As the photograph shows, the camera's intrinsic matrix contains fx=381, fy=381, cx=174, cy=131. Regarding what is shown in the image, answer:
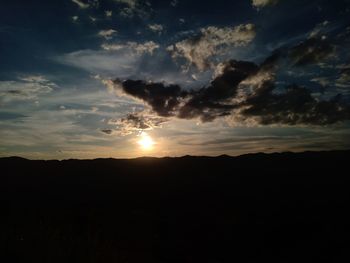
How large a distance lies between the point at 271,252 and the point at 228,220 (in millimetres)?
11070

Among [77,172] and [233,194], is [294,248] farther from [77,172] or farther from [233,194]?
[77,172]

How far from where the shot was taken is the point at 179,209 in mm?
41438

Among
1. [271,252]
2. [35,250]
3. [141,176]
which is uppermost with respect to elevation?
[141,176]

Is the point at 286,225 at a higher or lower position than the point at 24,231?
lower

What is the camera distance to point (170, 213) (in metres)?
38.7

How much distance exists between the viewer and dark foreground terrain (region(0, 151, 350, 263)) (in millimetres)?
11445

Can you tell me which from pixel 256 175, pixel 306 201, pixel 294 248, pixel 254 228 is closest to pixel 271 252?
pixel 294 248

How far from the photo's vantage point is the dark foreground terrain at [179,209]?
11.4 meters

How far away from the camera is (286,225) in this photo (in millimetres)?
31188

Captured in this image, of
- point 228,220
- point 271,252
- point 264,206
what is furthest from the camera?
point 264,206

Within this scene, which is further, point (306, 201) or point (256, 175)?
point (256, 175)

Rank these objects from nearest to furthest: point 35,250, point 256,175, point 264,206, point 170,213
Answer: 1. point 35,250
2. point 170,213
3. point 264,206
4. point 256,175

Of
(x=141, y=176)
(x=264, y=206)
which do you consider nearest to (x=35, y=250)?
(x=264, y=206)

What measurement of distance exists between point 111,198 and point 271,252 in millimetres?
33612
